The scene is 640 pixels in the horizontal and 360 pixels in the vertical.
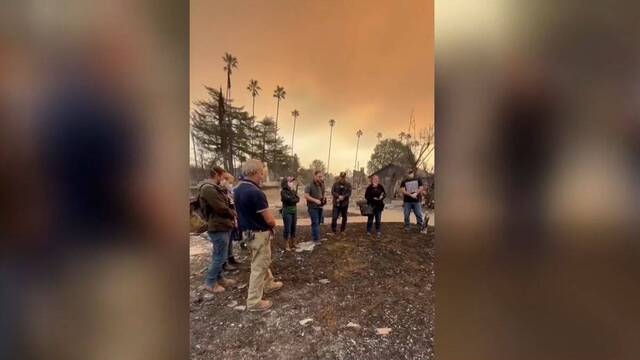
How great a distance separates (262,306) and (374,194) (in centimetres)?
83

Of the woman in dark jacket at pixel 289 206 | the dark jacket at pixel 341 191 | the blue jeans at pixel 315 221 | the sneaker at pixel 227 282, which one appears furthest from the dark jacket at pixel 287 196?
the sneaker at pixel 227 282

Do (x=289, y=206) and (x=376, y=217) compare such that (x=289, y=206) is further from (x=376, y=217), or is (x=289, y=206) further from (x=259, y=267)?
(x=376, y=217)

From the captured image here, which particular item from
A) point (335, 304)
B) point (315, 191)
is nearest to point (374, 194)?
point (315, 191)

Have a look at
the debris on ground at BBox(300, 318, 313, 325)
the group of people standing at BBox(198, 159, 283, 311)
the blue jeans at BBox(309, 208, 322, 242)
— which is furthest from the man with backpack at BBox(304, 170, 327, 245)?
the debris on ground at BBox(300, 318, 313, 325)

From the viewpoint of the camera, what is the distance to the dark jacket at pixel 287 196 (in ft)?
4.43

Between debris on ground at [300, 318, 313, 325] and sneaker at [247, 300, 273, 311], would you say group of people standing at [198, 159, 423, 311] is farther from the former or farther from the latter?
debris on ground at [300, 318, 313, 325]

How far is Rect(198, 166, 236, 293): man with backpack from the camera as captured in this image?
1.23 metres
